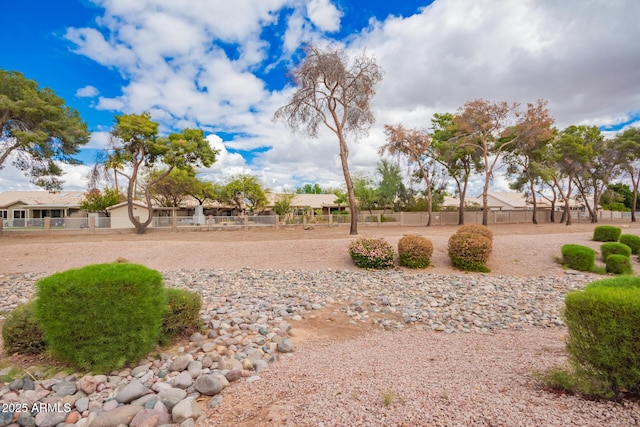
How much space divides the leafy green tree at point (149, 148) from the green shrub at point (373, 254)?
18.7m

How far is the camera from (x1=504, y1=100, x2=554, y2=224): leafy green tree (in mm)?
24875

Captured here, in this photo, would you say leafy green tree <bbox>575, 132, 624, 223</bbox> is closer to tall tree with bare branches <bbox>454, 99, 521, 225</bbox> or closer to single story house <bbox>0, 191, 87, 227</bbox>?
tall tree with bare branches <bbox>454, 99, 521, 225</bbox>

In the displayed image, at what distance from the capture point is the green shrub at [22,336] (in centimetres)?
398

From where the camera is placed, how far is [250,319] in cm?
530

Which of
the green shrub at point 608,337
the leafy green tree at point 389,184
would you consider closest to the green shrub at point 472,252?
the green shrub at point 608,337

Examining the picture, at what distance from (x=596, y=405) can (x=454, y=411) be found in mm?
955

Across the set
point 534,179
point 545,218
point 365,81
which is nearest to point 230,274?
point 365,81

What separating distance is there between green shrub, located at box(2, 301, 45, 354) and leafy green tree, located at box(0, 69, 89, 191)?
19.7m

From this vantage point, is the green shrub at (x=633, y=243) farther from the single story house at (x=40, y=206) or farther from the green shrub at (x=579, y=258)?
the single story house at (x=40, y=206)

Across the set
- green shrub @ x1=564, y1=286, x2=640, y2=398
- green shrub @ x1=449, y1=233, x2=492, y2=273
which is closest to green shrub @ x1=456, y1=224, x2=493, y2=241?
green shrub @ x1=449, y1=233, x2=492, y2=273

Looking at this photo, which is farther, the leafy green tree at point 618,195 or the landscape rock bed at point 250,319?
the leafy green tree at point 618,195

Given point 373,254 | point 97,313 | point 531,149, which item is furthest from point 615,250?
point 531,149

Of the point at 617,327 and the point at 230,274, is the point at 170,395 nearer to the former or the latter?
the point at 617,327

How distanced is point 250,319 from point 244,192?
33887mm
